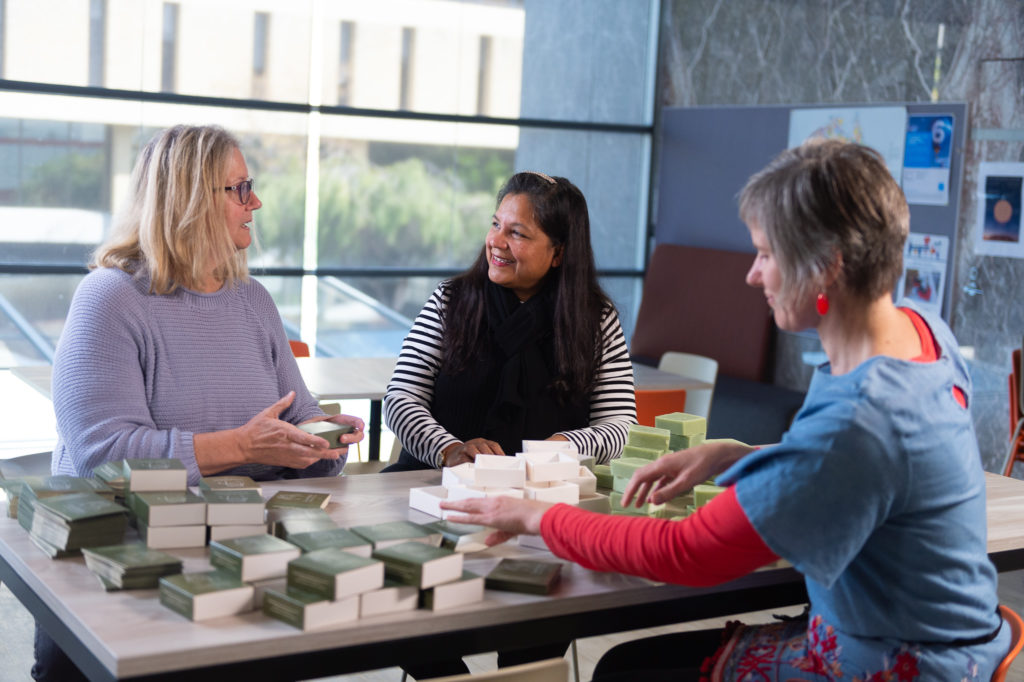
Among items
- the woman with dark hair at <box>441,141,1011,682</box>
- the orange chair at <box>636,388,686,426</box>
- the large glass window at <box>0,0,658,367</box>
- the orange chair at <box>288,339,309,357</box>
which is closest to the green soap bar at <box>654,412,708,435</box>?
the woman with dark hair at <box>441,141,1011,682</box>

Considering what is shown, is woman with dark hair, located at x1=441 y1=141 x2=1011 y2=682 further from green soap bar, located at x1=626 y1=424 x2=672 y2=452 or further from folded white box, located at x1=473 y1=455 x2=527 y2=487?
green soap bar, located at x1=626 y1=424 x2=672 y2=452

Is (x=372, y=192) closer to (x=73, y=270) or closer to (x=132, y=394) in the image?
(x=73, y=270)

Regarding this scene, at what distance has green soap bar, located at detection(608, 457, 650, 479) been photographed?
7.29 feet

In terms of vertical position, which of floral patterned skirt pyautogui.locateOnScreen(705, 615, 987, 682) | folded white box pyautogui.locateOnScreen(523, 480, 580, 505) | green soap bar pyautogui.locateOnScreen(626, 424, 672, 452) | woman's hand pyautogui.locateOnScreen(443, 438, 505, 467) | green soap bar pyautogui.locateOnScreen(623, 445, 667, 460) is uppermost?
green soap bar pyautogui.locateOnScreen(626, 424, 672, 452)

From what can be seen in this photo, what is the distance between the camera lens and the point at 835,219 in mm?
1646

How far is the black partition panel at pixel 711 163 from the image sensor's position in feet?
23.1

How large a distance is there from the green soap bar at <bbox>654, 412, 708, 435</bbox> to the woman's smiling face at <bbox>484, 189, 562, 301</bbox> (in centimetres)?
80

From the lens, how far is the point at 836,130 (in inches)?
254

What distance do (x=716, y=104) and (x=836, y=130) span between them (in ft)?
4.15

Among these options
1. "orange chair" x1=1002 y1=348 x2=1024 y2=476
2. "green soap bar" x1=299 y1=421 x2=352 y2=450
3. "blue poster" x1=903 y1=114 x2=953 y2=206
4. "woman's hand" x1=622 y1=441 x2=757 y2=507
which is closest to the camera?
"woman's hand" x1=622 y1=441 x2=757 y2=507

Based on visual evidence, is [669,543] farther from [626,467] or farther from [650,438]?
[650,438]

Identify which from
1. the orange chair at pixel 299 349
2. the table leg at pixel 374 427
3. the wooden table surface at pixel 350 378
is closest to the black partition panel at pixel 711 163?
the wooden table surface at pixel 350 378

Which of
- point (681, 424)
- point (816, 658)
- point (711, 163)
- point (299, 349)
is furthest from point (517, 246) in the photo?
point (711, 163)

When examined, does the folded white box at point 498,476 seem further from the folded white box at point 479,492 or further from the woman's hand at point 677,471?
the woman's hand at point 677,471
